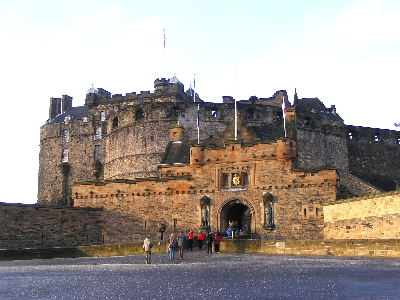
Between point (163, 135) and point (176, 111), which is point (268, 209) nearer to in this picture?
point (163, 135)

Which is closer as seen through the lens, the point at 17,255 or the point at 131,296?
the point at 131,296

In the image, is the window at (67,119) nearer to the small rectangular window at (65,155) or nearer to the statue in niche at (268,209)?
the small rectangular window at (65,155)

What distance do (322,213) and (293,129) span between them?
51.4 feet

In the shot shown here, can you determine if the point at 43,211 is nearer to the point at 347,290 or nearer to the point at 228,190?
the point at 228,190

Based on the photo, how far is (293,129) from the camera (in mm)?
43625

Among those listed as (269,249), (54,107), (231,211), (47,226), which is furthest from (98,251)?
(54,107)

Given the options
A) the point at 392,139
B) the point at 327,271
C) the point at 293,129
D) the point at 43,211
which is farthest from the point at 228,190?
the point at 392,139

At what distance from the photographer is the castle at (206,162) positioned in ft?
97.8

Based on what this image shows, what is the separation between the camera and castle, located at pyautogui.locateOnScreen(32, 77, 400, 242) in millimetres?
29797

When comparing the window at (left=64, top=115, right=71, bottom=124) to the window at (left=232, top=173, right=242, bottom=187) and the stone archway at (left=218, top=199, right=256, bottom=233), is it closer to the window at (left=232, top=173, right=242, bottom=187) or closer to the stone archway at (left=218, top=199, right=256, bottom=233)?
the stone archway at (left=218, top=199, right=256, bottom=233)

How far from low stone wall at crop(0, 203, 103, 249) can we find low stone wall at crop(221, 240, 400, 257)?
11.1 m

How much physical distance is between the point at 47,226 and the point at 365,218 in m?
15.9

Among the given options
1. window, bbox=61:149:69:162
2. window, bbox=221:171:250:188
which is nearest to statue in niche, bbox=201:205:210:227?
window, bbox=221:171:250:188

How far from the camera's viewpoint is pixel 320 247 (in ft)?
64.6
